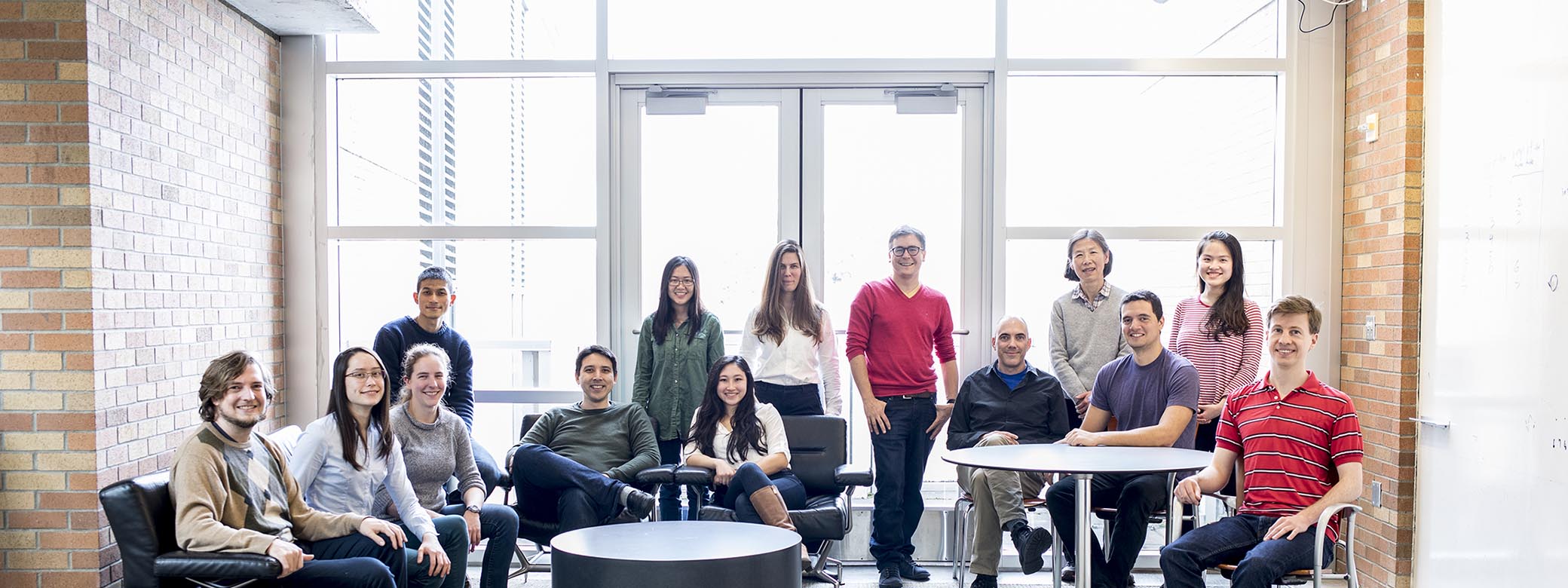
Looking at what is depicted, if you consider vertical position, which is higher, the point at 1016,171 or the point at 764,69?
the point at 764,69

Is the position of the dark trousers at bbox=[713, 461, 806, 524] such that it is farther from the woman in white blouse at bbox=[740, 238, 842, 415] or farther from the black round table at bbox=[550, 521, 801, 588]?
the black round table at bbox=[550, 521, 801, 588]

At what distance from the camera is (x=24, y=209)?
3479 mm

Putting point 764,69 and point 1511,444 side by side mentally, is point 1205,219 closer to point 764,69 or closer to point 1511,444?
point 1511,444

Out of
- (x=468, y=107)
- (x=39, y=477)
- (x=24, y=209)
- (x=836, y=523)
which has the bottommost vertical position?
(x=836, y=523)

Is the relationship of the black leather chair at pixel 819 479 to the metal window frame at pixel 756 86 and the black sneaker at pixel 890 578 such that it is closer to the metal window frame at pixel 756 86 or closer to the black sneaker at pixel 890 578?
the black sneaker at pixel 890 578

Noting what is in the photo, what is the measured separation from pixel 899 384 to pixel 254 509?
8.58 feet

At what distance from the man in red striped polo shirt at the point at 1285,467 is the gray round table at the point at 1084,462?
0.14 meters

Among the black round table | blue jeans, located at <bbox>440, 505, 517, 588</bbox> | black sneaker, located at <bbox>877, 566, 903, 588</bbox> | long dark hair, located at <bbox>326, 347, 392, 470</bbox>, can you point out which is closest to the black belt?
black sneaker, located at <bbox>877, 566, 903, 588</bbox>

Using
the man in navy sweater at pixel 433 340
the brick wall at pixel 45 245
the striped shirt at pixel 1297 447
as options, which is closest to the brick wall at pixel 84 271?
the brick wall at pixel 45 245

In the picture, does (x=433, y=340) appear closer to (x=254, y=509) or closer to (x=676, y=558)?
(x=254, y=509)

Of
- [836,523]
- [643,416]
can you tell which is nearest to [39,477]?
[643,416]

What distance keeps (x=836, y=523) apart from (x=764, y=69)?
89.2 inches

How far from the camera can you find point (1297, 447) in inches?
127

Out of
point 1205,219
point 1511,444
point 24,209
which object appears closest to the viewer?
point 1511,444
